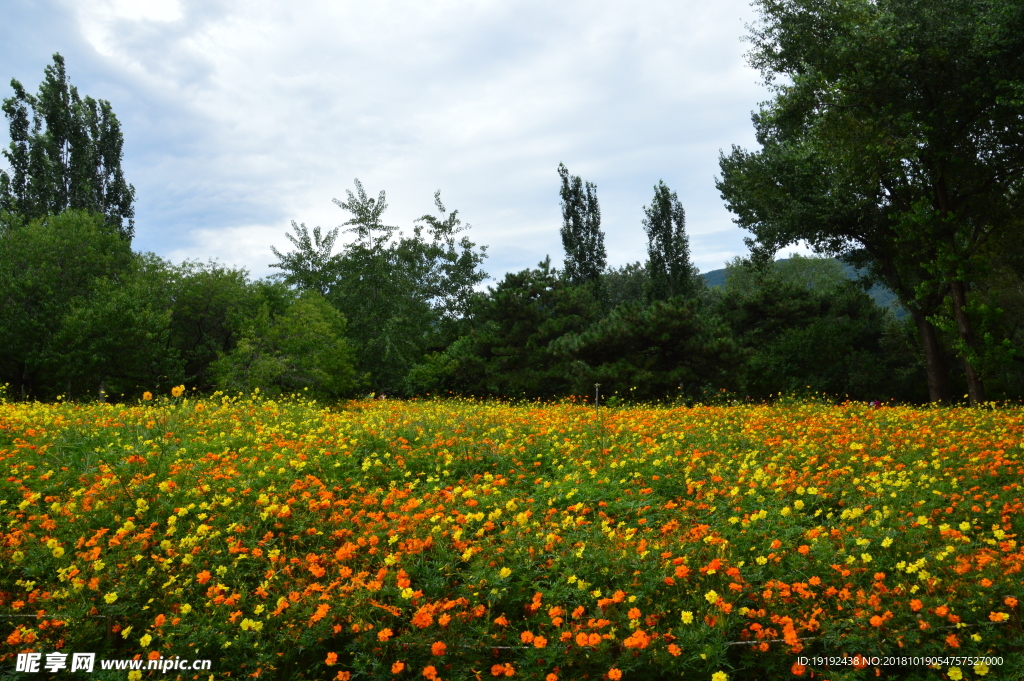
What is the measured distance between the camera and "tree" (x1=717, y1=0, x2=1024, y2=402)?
43.6 ft

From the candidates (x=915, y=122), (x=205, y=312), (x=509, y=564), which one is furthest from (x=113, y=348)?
(x=915, y=122)

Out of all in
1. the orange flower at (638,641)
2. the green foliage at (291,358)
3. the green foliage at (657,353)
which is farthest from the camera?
the green foliage at (291,358)

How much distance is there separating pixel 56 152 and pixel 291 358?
61.4ft

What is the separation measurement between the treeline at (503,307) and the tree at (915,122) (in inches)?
7.4

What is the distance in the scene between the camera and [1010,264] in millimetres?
A: 20578

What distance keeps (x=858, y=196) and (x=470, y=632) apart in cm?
1905

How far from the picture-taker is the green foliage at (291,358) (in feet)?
64.0

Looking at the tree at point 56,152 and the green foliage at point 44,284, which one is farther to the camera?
the tree at point 56,152

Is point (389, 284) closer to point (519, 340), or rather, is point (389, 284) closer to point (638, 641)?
point (519, 340)

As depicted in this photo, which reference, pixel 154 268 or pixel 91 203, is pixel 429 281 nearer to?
pixel 154 268

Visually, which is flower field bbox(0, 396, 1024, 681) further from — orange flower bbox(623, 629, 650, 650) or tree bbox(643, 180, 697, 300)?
tree bbox(643, 180, 697, 300)

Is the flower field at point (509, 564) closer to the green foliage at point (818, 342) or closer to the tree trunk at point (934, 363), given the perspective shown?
the tree trunk at point (934, 363)

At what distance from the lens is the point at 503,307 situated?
75.2 feet

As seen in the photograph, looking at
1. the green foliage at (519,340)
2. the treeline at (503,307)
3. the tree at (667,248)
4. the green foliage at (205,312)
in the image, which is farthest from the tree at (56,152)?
the tree at (667,248)
